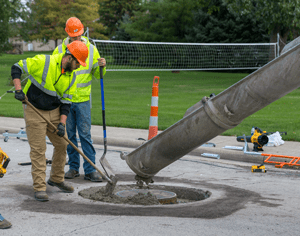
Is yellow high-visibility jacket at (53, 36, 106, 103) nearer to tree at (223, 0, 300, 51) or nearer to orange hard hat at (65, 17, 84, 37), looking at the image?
orange hard hat at (65, 17, 84, 37)

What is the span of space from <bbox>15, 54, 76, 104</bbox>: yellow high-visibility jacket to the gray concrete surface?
1289 millimetres

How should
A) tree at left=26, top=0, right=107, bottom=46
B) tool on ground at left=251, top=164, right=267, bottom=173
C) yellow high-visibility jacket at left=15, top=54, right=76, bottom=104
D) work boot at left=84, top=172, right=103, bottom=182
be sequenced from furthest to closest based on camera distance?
tree at left=26, top=0, right=107, bottom=46 → tool on ground at left=251, top=164, right=267, bottom=173 → work boot at left=84, top=172, right=103, bottom=182 → yellow high-visibility jacket at left=15, top=54, right=76, bottom=104

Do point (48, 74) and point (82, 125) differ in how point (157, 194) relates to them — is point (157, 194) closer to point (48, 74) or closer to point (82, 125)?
point (82, 125)

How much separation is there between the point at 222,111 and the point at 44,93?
2.19m

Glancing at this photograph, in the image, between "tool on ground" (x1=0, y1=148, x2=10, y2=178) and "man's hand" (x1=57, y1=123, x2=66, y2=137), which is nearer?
"tool on ground" (x1=0, y1=148, x2=10, y2=178)

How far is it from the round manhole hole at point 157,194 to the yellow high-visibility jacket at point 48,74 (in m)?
1.42

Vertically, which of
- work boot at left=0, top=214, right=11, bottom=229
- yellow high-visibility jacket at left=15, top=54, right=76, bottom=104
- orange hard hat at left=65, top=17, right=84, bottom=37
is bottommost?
work boot at left=0, top=214, right=11, bottom=229

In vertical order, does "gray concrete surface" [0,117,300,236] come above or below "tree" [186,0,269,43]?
below

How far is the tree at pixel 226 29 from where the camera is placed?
35.2 metres

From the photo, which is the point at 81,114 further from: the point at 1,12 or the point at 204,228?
the point at 1,12

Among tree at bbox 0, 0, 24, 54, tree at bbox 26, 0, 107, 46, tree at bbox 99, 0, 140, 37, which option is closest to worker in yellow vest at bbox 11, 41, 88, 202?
tree at bbox 0, 0, 24, 54

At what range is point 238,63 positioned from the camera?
3253cm

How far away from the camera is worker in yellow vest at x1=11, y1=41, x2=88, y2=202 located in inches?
206

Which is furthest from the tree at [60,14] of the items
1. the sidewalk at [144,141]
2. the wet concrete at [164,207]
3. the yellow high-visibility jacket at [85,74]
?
the wet concrete at [164,207]
